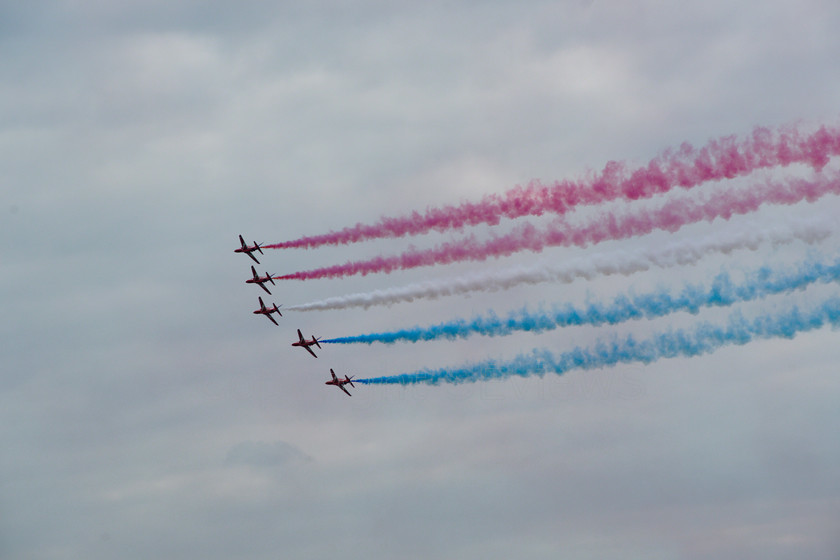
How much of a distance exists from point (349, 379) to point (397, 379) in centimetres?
1253

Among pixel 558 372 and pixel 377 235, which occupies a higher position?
pixel 377 235

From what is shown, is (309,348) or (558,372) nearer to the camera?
(558,372)

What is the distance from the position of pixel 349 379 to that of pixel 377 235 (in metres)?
18.3

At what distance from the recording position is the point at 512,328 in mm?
77375

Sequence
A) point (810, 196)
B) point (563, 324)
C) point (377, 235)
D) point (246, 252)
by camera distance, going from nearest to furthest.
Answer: point (810, 196) → point (563, 324) → point (377, 235) → point (246, 252)

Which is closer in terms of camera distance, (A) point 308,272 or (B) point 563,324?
(B) point 563,324

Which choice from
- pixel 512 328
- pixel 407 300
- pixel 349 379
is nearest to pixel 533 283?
pixel 512 328

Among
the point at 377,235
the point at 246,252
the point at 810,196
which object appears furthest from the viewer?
the point at 246,252

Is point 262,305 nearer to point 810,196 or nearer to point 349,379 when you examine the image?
point 349,379

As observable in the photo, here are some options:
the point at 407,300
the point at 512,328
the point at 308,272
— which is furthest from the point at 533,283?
the point at 308,272

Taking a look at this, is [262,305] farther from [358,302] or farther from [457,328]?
[457,328]

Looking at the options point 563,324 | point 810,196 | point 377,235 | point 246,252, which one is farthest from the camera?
point 246,252

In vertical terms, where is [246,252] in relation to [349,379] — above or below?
above

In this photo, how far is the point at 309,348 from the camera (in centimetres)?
9719
